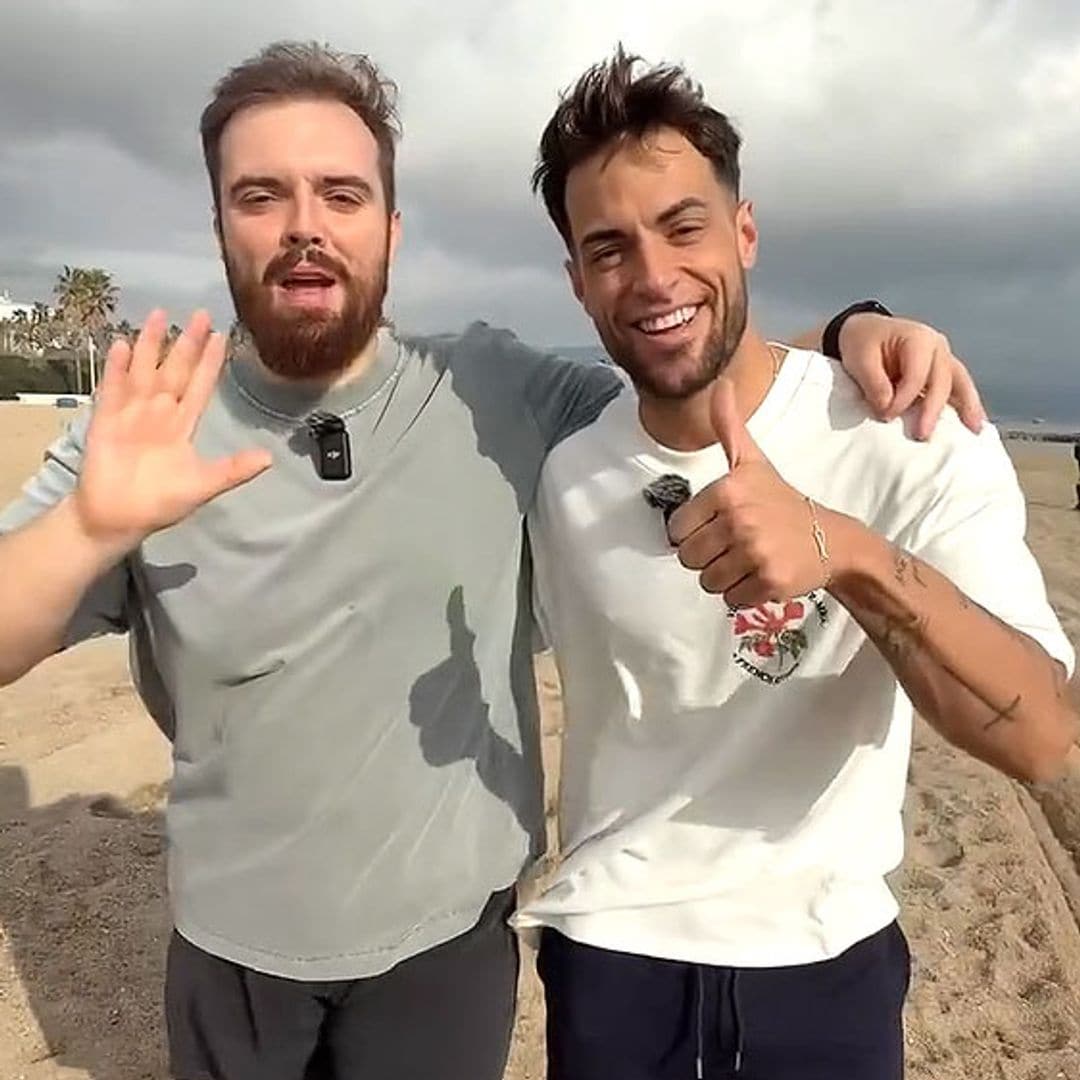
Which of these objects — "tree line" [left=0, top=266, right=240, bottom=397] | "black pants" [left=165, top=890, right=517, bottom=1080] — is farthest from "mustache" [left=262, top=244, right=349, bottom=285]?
"tree line" [left=0, top=266, right=240, bottom=397]

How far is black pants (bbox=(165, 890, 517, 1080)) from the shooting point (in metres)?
2.37

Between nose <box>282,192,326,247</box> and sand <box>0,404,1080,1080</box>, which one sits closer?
nose <box>282,192,326,247</box>

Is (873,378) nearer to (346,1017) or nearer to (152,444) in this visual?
(152,444)

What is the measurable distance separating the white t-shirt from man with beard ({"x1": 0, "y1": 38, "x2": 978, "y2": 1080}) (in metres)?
0.21

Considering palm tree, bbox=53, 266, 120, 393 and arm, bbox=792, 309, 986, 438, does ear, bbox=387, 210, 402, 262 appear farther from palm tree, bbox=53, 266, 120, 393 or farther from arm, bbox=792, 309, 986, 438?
palm tree, bbox=53, 266, 120, 393

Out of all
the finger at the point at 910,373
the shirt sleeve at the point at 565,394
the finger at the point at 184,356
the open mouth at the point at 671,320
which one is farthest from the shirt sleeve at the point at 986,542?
the finger at the point at 184,356

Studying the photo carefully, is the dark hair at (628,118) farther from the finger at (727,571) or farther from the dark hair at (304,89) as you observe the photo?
the finger at (727,571)

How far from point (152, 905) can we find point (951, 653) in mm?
4352

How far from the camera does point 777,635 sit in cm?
216

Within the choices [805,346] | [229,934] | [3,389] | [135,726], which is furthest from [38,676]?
[3,389]

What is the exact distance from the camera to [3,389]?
6050 centimetres

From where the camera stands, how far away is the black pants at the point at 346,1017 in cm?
237

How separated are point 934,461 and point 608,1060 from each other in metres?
1.29

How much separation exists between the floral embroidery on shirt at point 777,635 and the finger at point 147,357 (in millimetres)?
1123
